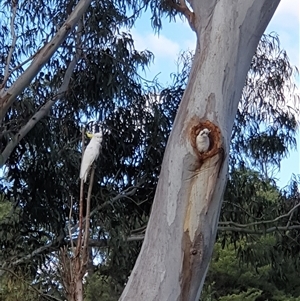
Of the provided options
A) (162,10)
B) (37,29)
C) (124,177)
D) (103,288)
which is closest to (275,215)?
(124,177)

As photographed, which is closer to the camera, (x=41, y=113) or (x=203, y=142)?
(x=203, y=142)

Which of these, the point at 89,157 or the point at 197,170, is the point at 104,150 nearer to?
the point at 89,157

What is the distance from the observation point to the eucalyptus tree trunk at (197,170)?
224 cm

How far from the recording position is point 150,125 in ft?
16.5

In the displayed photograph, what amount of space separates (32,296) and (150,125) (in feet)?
5.01

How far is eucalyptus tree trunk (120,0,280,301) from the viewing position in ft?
7.34

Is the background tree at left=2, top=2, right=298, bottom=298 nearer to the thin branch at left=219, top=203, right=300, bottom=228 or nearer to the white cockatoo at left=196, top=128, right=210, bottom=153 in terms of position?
the thin branch at left=219, top=203, right=300, bottom=228

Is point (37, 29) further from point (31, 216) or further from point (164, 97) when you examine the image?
point (31, 216)

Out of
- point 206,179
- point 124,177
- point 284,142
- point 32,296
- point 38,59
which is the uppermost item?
point 284,142

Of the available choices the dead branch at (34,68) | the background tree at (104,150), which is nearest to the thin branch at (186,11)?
the dead branch at (34,68)

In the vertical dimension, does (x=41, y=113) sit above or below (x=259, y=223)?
above

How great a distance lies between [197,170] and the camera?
7.54 ft

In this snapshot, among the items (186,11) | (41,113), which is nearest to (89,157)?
(186,11)

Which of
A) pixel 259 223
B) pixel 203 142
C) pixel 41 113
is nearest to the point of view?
pixel 203 142
